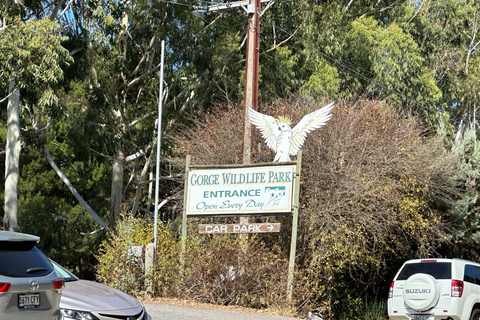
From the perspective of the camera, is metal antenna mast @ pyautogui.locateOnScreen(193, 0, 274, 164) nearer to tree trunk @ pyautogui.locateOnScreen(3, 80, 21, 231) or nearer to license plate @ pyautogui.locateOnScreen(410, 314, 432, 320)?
license plate @ pyautogui.locateOnScreen(410, 314, 432, 320)

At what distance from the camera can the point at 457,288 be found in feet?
→ 41.8

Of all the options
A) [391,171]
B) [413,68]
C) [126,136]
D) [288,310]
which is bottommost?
[288,310]

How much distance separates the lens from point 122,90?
28.1 metres

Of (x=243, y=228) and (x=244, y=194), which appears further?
(x=244, y=194)

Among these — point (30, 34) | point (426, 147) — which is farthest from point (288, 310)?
point (30, 34)

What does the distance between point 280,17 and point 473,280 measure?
1864 centimetres

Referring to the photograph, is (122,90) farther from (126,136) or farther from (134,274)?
→ (134,274)

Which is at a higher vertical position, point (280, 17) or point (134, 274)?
point (280, 17)

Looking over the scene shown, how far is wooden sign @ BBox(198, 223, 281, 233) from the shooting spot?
14727 mm

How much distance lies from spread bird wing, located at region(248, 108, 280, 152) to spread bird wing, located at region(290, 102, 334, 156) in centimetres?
51

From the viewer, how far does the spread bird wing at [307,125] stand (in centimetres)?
1577

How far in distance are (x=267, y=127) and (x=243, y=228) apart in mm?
2821

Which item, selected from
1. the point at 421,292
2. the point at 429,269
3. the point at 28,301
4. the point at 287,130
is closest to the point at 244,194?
the point at 287,130

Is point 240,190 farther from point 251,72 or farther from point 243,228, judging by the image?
point 251,72
